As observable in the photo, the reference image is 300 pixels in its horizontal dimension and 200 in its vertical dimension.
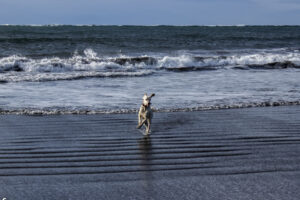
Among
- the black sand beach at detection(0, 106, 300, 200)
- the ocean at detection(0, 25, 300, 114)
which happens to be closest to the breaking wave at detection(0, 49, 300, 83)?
the ocean at detection(0, 25, 300, 114)

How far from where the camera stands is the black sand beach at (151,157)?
5.29m

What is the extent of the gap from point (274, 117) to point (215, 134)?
2234mm

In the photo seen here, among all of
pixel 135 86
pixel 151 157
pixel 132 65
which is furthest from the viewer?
pixel 132 65

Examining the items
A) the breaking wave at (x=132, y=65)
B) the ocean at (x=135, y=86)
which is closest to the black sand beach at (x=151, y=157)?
the ocean at (x=135, y=86)

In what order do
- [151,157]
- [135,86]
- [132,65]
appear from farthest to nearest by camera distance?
[132,65], [135,86], [151,157]

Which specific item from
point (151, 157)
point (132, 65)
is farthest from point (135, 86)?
point (132, 65)

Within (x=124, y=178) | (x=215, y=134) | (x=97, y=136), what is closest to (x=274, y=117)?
(x=215, y=134)

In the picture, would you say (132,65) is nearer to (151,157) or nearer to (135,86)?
(135,86)

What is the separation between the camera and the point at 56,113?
10.4 m

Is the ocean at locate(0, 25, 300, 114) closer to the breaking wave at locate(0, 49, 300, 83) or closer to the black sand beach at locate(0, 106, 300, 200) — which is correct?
the breaking wave at locate(0, 49, 300, 83)

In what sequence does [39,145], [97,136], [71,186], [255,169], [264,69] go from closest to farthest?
[71,186], [255,169], [39,145], [97,136], [264,69]

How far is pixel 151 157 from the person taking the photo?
6.73 metres

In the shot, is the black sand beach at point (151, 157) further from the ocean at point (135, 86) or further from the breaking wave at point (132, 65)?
the breaking wave at point (132, 65)

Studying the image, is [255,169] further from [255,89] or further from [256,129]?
[255,89]
